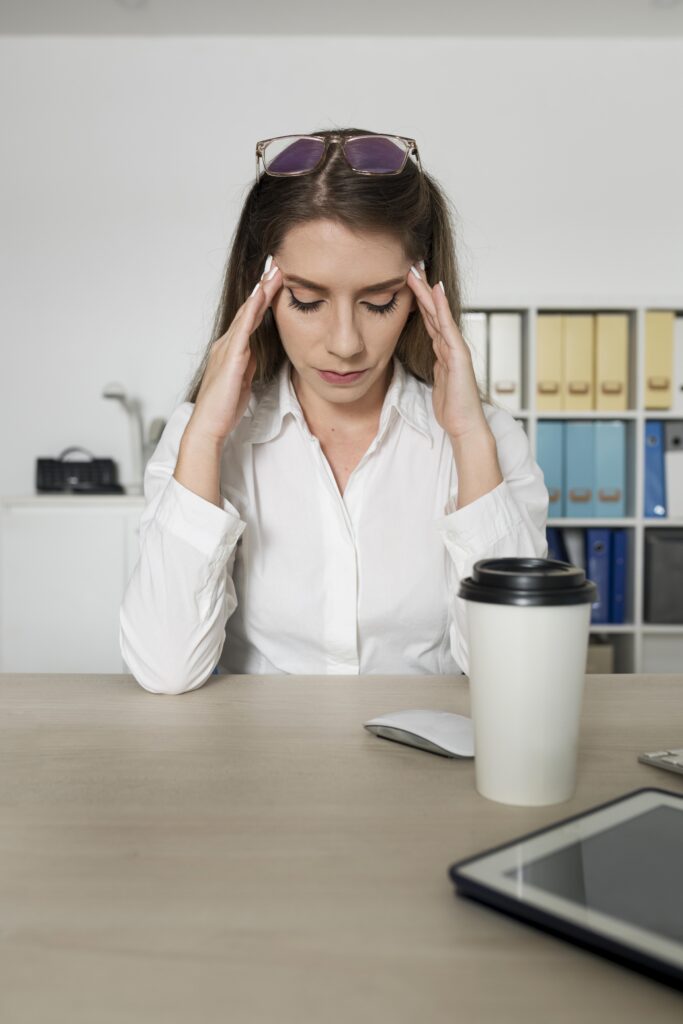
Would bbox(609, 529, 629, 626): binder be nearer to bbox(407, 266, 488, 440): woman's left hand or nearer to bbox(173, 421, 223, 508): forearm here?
bbox(407, 266, 488, 440): woman's left hand

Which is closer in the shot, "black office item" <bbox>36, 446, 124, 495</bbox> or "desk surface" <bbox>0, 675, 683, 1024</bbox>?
"desk surface" <bbox>0, 675, 683, 1024</bbox>

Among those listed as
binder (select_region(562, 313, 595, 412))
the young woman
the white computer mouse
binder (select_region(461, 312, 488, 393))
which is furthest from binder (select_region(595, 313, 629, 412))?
the white computer mouse

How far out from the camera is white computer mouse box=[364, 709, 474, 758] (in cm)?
71

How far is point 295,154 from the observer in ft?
4.18

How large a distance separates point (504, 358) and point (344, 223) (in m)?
1.87

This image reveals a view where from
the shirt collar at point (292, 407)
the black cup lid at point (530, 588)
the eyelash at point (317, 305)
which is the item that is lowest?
the black cup lid at point (530, 588)

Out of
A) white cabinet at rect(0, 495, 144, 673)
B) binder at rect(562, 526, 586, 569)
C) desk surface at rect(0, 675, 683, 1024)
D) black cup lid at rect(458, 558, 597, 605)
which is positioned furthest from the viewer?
binder at rect(562, 526, 586, 569)

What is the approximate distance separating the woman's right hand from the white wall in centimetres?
217

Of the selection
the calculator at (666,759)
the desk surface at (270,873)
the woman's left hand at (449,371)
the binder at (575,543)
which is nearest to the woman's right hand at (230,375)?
the woman's left hand at (449,371)

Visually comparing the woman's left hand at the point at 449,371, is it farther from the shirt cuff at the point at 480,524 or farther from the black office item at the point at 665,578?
the black office item at the point at 665,578

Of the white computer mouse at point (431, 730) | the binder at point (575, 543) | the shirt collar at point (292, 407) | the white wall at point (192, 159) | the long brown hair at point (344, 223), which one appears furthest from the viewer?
the white wall at point (192, 159)

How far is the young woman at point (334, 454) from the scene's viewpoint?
1155mm

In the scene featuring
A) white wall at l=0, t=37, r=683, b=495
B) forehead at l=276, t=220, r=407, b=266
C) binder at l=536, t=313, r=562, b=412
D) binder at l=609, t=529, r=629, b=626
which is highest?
white wall at l=0, t=37, r=683, b=495

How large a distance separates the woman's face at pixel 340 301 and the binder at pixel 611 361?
6.05 feet
